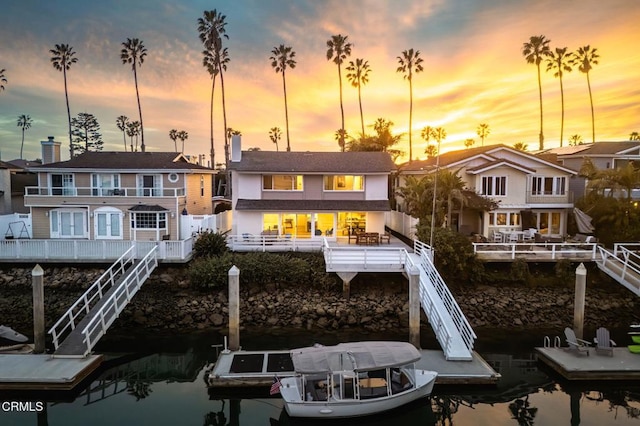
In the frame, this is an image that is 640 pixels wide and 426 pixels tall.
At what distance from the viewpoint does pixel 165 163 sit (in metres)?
28.6

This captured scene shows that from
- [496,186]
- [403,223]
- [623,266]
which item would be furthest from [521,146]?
[623,266]

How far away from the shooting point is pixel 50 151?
3028 centimetres

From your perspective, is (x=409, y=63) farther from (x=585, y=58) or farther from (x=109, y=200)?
(x=109, y=200)

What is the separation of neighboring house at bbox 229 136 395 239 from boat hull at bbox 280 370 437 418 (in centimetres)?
1562

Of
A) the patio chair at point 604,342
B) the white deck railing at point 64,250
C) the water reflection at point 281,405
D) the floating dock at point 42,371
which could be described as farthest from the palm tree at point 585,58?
the floating dock at point 42,371

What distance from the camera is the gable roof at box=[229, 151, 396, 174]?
2828 cm

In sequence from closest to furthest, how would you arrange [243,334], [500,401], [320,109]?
[500,401] < [243,334] < [320,109]

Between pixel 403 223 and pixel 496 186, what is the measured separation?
7.44m

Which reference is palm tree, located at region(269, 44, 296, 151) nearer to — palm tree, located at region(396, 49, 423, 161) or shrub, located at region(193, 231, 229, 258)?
palm tree, located at region(396, 49, 423, 161)

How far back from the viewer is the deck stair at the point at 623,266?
810 inches

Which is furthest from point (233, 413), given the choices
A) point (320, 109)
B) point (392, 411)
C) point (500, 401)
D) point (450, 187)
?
point (320, 109)

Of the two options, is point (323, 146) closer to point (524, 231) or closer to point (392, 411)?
point (524, 231)

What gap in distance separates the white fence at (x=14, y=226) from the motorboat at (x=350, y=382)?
23818mm

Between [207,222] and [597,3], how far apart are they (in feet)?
95.7
